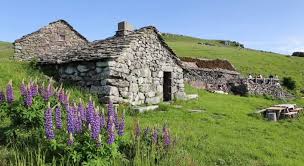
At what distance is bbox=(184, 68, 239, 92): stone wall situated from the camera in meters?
32.3

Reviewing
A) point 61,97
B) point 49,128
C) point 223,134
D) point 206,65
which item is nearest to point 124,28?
point 223,134

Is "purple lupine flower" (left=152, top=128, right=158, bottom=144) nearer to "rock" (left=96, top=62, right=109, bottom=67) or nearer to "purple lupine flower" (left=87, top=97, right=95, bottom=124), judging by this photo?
"purple lupine flower" (left=87, top=97, right=95, bottom=124)

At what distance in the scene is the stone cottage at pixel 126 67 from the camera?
608 inches

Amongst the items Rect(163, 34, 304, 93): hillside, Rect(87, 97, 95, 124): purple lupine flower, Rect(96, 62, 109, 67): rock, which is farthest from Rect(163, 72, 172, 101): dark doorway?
Rect(163, 34, 304, 93): hillside

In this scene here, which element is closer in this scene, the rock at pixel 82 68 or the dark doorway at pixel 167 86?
the rock at pixel 82 68

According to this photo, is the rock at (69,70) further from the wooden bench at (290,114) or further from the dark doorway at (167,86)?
the wooden bench at (290,114)

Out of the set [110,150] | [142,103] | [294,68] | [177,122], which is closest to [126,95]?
[142,103]

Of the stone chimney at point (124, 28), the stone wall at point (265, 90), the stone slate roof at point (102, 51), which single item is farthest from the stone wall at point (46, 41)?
the stone wall at point (265, 90)

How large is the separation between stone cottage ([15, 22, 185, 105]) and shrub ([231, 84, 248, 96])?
12.4 meters

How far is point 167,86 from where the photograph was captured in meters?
19.8

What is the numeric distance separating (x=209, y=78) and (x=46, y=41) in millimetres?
14976

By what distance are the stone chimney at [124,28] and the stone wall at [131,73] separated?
194 cm

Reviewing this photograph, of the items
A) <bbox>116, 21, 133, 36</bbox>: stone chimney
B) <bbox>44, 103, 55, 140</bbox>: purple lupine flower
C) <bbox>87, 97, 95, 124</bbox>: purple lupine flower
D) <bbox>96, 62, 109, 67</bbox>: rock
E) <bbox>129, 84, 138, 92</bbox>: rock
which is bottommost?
<bbox>44, 103, 55, 140</bbox>: purple lupine flower

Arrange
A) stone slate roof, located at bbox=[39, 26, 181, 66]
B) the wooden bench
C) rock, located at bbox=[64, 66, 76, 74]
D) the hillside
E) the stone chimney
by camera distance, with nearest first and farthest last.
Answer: stone slate roof, located at bbox=[39, 26, 181, 66] < rock, located at bbox=[64, 66, 76, 74] < the wooden bench < the stone chimney < the hillside
